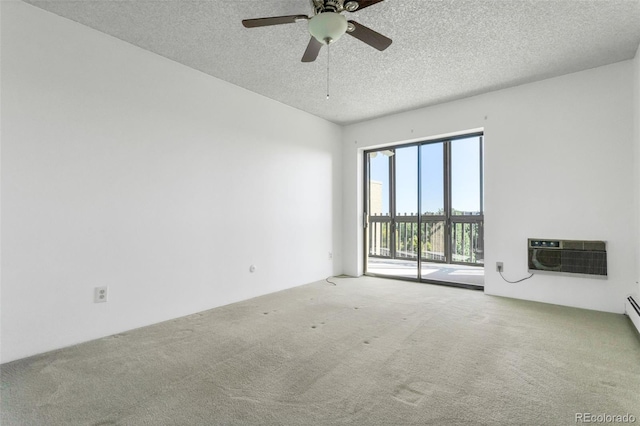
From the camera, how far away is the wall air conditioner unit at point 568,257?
10.6 ft

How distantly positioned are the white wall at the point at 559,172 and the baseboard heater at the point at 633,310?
15 centimetres

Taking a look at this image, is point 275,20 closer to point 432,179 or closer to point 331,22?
point 331,22

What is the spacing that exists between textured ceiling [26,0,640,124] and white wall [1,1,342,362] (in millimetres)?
317

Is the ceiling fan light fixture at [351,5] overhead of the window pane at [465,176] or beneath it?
overhead

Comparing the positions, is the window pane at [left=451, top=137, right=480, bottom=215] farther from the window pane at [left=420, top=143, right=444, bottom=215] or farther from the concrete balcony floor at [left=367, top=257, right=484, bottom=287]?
the concrete balcony floor at [left=367, top=257, right=484, bottom=287]

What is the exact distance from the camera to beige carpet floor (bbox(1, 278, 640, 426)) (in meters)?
1.57

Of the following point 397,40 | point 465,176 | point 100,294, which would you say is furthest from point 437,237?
point 100,294

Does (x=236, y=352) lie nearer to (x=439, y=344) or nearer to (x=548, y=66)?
(x=439, y=344)

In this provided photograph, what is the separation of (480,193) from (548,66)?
1.87 meters

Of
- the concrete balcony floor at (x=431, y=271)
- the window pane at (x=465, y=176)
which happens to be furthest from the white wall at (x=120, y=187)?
the window pane at (x=465, y=176)

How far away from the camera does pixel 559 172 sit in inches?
137

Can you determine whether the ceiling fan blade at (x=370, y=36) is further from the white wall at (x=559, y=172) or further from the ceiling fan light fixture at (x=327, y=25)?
the white wall at (x=559, y=172)

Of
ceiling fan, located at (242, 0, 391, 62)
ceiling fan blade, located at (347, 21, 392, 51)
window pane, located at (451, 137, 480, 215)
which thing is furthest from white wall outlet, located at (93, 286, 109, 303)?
window pane, located at (451, 137, 480, 215)

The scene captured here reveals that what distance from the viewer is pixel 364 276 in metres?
5.21
